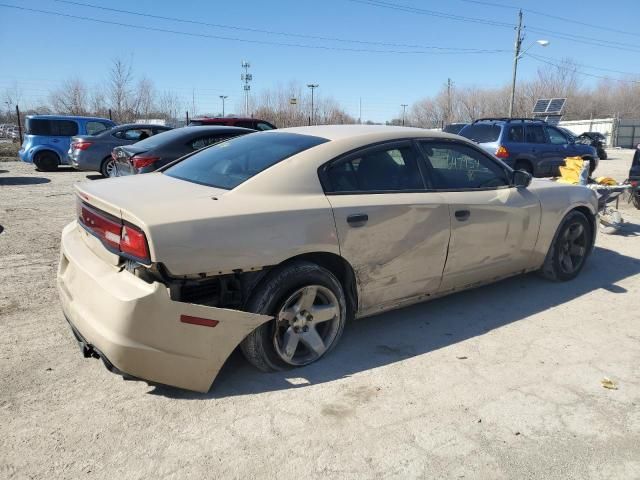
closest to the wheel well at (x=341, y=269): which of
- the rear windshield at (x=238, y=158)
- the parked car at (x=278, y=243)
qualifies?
the parked car at (x=278, y=243)

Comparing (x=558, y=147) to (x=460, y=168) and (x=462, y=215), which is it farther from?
(x=462, y=215)

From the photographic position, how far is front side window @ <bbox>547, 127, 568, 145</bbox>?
12.5 m

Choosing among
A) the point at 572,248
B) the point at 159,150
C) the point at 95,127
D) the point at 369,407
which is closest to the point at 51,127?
the point at 95,127

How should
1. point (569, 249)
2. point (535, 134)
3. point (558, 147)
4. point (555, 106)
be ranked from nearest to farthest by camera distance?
point (569, 249) < point (535, 134) < point (558, 147) < point (555, 106)

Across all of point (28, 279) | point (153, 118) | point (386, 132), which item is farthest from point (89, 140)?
point (153, 118)

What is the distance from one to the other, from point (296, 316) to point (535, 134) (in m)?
10.8

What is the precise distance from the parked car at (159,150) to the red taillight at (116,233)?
174 inches

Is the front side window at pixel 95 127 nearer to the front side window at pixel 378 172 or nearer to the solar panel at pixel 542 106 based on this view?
the front side window at pixel 378 172

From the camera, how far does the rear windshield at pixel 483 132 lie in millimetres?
11658

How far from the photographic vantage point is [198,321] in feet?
8.94

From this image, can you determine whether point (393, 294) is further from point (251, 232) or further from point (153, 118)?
point (153, 118)

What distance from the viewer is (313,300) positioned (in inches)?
128

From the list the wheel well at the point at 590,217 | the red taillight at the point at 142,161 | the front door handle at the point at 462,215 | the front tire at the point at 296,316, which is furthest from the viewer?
the red taillight at the point at 142,161

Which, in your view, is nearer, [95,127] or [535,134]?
[535,134]
